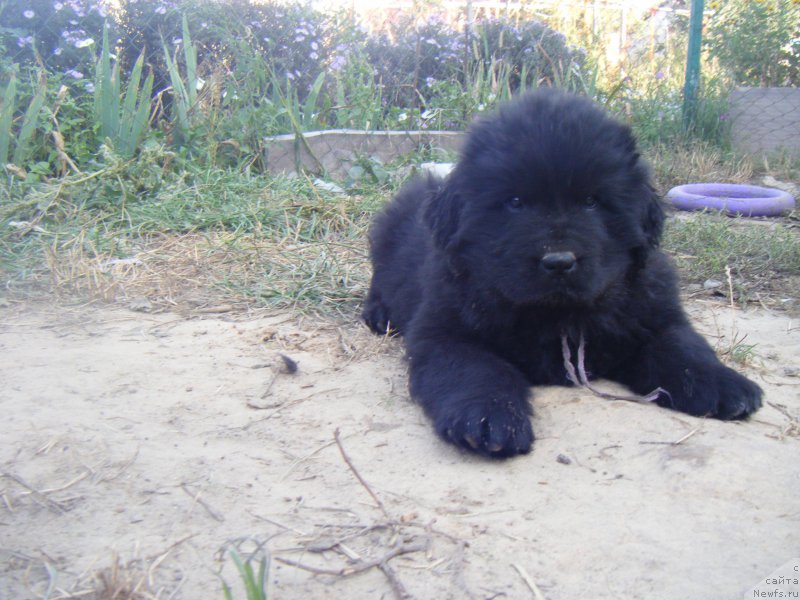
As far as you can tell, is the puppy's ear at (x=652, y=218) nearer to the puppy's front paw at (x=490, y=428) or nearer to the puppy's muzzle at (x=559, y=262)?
the puppy's muzzle at (x=559, y=262)

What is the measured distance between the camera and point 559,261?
223cm

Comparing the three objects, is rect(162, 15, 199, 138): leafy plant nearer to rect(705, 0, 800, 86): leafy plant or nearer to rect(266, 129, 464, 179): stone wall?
rect(266, 129, 464, 179): stone wall

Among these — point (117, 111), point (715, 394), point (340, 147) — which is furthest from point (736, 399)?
point (117, 111)

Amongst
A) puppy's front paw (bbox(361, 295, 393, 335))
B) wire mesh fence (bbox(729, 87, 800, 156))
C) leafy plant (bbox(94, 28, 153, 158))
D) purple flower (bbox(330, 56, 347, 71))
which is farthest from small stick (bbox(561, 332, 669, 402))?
wire mesh fence (bbox(729, 87, 800, 156))

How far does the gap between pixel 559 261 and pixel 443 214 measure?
1.65 feet

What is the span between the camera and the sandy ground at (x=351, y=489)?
1.55 m

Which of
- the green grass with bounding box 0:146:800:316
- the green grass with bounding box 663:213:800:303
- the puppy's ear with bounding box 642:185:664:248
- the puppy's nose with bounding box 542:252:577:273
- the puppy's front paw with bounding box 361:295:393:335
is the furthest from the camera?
the green grass with bounding box 663:213:800:303

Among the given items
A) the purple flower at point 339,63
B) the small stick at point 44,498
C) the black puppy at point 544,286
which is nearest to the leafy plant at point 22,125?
the purple flower at point 339,63

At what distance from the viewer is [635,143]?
2572 mm

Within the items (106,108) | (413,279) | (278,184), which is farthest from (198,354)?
(106,108)

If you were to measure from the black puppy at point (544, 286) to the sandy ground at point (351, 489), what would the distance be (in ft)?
0.34

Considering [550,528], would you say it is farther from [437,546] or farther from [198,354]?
[198,354]

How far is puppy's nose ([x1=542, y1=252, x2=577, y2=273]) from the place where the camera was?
7.33 feet

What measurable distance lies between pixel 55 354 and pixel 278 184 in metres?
2.59
